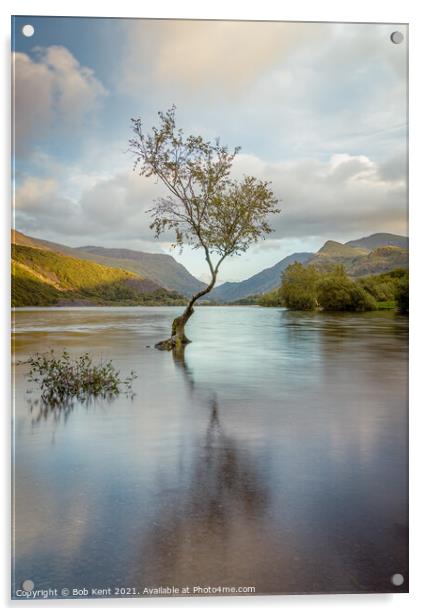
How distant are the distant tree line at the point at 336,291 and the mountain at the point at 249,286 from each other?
10cm

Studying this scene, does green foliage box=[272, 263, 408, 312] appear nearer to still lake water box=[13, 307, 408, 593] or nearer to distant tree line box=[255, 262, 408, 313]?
distant tree line box=[255, 262, 408, 313]

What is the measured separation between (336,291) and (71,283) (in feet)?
12.5

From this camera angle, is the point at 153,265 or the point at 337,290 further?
the point at 337,290

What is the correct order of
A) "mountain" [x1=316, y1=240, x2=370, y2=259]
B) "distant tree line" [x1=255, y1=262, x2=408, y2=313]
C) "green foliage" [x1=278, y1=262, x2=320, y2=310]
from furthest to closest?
"green foliage" [x1=278, y1=262, x2=320, y2=310]
"mountain" [x1=316, y1=240, x2=370, y2=259]
"distant tree line" [x1=255, y1=262, x2=408, y2=313]

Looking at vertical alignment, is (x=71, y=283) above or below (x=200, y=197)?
below

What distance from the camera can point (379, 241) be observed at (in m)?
6.21

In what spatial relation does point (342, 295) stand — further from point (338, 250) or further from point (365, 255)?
point (365, 255)

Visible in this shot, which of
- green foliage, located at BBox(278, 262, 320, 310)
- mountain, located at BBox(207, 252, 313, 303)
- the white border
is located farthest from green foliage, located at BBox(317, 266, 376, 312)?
the white border

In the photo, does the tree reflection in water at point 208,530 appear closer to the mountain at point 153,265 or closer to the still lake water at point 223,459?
the still lake water at point 223,459

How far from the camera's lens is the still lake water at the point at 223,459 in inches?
169

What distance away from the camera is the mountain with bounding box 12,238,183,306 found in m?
6.01

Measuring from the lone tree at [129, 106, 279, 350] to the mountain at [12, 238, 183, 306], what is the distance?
0.64 meters
